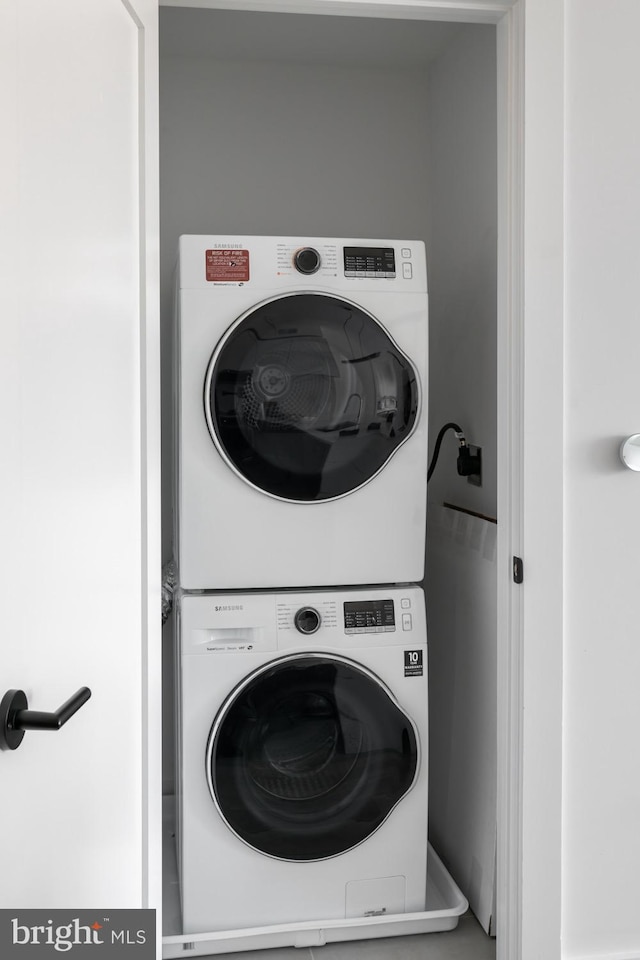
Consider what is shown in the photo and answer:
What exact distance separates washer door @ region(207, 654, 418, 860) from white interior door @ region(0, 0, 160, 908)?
0.37m

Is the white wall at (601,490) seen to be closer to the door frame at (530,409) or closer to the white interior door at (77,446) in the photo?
the door frame at (530,409)

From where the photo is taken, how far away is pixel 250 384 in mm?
A: 1800

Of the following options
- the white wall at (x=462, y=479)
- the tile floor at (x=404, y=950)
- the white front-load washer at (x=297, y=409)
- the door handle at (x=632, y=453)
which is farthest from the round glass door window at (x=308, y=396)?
the tile floor at (x=404, y=950)

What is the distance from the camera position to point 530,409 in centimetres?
164

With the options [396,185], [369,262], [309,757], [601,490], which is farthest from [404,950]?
[396,185]

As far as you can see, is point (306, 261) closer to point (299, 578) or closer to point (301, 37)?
point (299, 578)

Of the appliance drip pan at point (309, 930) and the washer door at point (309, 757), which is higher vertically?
the washer door at point (309, 757)

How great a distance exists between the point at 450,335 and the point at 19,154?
5.34 feet

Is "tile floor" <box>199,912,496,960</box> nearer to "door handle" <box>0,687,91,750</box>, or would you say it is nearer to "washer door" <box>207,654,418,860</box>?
"washer door" <box>207,654,418,860</box>

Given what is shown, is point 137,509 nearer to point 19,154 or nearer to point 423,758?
point 19,154

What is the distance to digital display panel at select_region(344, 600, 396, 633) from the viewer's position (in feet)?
6.16

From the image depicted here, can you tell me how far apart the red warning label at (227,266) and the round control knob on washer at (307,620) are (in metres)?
0.75

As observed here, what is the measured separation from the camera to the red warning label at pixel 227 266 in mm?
1805

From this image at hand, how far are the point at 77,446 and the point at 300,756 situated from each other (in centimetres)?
Result: 104
